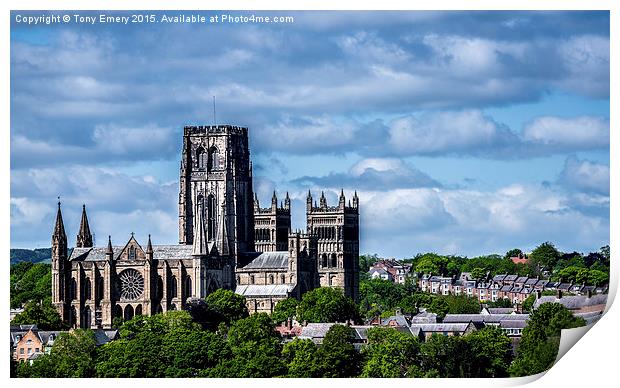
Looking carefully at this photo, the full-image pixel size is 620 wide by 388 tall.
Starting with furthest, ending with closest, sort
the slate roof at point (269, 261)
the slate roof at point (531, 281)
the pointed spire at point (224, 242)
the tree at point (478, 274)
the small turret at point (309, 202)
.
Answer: the tree at point (478, 274)
the slate roof at point (531, 281)
the small turret at point (309, 202)
the slate roof at point (269, 261)
the pointed spire at point (224, 242)

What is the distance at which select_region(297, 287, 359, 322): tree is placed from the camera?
392ft

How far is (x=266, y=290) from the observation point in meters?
136

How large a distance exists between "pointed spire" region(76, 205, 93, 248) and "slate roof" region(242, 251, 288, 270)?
34.4ft

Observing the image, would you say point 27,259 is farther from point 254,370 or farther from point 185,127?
point 254,370

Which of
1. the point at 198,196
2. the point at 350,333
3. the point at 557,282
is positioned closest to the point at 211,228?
the point at 198,196

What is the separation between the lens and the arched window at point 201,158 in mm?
141375

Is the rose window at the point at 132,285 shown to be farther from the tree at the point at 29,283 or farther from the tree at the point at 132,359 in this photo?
the tree at the point at 132,359

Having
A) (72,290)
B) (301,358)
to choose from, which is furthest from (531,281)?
(301,358)

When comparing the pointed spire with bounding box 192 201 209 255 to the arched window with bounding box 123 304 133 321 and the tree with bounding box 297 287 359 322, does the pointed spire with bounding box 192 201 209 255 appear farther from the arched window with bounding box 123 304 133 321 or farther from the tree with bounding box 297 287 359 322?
the tree with bounding box 297 287 359 322

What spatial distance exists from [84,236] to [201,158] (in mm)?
10533

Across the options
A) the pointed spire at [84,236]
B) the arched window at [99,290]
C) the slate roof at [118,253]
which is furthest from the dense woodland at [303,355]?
the pointed spire at [84,236]

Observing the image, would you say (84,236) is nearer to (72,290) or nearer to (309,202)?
(72,290)

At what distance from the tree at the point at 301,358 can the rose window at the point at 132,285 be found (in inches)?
1445

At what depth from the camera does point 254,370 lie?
8825cm
